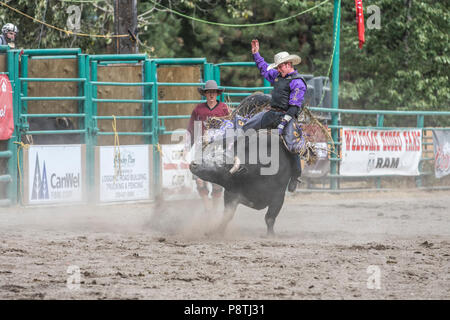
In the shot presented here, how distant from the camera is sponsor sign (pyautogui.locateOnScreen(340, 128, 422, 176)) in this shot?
13.9 m

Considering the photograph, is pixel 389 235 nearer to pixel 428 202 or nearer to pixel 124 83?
pixel 428 202

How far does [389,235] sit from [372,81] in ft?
37.4

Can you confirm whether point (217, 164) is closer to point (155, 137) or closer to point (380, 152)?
point (155, 137)

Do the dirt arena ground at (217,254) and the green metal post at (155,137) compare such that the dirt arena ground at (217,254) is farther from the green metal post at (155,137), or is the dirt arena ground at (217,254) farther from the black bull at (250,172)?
the green metal post at (155,137)

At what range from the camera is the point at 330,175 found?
13844 millimetres

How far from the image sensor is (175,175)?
12.4 m

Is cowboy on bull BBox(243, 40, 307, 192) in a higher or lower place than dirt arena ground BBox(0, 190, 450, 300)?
higher

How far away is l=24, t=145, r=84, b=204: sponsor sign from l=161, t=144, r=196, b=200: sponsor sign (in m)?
1.54

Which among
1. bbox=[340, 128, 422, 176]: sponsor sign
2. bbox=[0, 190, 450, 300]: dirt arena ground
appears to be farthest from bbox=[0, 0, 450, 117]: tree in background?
bbox=[0, 190, 450, 300]: dirt arena ground

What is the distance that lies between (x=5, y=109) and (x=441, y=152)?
863 centimetres

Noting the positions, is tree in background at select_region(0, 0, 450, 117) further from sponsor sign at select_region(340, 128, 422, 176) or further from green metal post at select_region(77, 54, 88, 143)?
green metal post at select_region(77, 54, 88, 143)

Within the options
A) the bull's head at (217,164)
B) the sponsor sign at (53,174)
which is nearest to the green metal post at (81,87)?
the sponsor sign at (53,174)

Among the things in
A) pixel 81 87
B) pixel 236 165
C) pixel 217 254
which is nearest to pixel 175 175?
pixel 81 87

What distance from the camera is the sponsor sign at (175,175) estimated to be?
12.3m
